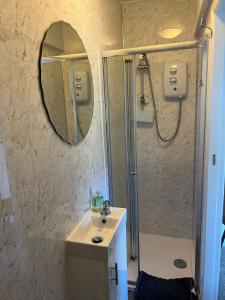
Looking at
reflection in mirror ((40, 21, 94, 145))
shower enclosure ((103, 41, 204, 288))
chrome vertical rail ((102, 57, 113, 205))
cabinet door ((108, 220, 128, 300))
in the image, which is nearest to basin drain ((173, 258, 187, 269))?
shower enclosure ((103, 41, 204, 288))

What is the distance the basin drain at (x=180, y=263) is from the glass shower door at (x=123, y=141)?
1.41 feet

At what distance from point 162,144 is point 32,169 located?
6.07 ft

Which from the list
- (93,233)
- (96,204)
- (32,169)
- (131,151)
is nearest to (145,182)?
(131,151)

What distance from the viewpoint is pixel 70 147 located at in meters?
1.39

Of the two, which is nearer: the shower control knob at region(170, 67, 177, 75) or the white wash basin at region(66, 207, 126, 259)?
the white wash basin at region(66, 207, 126, 259)

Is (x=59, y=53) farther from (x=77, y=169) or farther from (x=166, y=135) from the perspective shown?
(x=166, y=135)

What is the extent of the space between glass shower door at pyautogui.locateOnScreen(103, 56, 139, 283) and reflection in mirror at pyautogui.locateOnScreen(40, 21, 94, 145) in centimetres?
35

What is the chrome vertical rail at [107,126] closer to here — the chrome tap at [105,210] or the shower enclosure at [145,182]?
the shower enclosure at [145,182]

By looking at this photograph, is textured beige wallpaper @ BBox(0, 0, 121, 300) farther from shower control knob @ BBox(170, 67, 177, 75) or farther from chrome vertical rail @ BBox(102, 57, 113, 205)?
shower control knob @ BBox(170, 67, 177, 75)

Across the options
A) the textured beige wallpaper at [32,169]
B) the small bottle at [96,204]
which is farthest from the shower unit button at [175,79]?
the small bottle at [96,204]

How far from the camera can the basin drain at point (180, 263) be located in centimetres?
228

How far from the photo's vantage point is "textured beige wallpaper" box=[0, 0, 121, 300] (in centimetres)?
88

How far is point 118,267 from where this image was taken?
151cm

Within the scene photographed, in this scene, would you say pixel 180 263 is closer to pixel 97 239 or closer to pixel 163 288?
pixel 163 288
